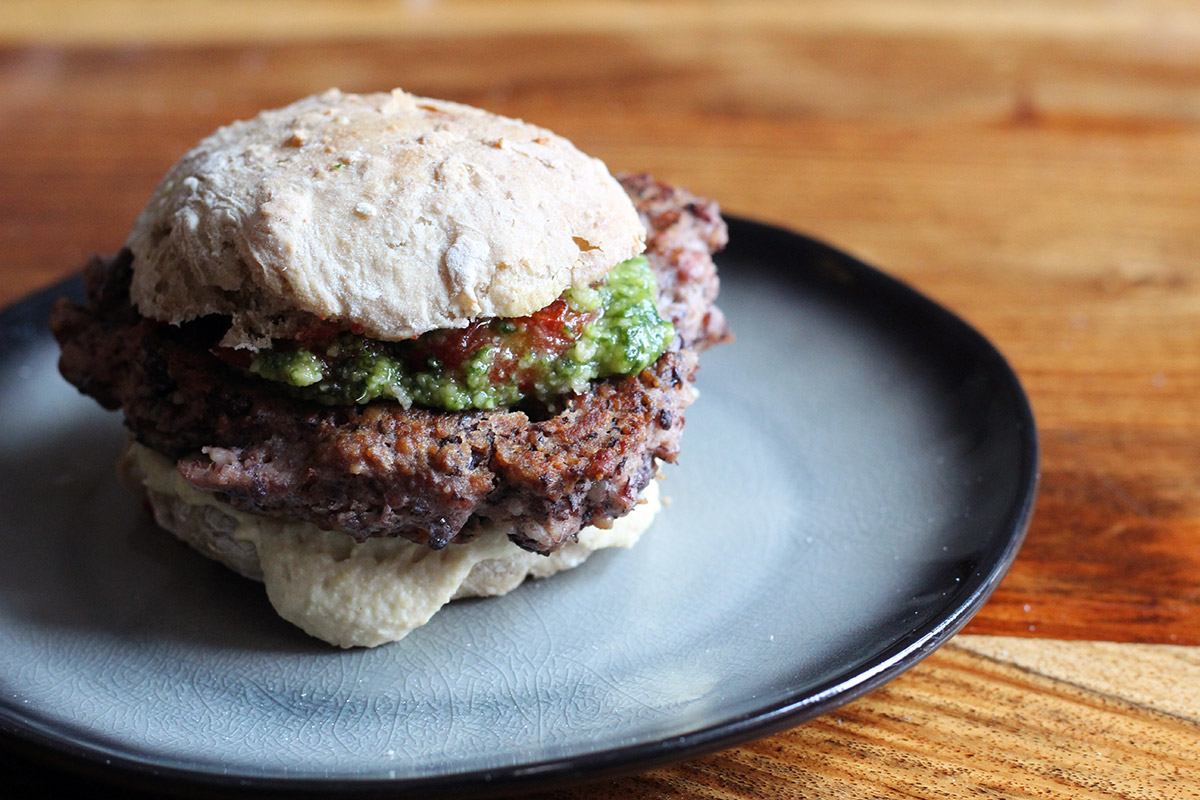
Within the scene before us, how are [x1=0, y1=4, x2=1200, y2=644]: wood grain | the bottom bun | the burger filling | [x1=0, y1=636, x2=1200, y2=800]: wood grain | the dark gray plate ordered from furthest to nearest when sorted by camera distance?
[x1=0, y1=4, x2=1200, y2=644]: wood grain < the bottom bun < the burger filling < [x1=0, y1=636, x2=1200, y2=800]: wood grain < the dark gray plate

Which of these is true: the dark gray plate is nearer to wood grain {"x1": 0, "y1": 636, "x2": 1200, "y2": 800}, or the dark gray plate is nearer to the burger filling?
wood grain {"x1": 0, "y1": 636, "x2": 1200, "y2": 800}

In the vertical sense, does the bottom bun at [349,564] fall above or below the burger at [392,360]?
below

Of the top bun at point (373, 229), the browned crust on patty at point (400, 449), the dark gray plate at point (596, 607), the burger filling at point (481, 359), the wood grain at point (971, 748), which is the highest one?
the top bun at point (373, 229)

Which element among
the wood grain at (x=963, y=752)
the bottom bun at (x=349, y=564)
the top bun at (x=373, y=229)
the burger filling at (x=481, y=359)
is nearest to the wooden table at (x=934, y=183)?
the wood grain at (x=963, y=752)

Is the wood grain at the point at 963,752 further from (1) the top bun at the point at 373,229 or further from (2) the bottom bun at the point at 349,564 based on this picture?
(1) the top bun at the point at 373,229

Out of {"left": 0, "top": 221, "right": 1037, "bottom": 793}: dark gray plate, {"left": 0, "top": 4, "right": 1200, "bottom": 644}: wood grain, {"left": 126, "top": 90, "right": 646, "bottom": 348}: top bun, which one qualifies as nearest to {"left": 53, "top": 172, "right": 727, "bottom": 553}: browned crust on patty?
{"left": 126, "top": 90, "right": 646, "bottom": 348}: top bun

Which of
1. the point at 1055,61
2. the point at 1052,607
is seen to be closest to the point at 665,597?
the point at 1052,607

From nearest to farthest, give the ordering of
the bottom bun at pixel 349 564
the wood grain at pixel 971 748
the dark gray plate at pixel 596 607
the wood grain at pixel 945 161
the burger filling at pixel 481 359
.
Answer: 1. the dark gray plate at pixel 596 607
2. the wood grain at pixel 971 748
3. the burger filling at pixel 481 359
4. the bottom bun at pixel 349 564
5. the wood grain at pixel 945 161
